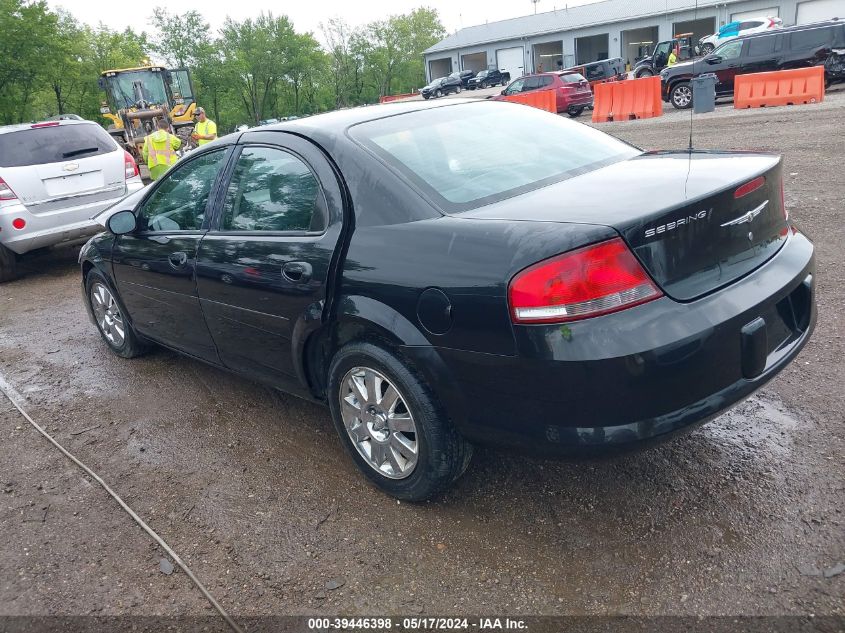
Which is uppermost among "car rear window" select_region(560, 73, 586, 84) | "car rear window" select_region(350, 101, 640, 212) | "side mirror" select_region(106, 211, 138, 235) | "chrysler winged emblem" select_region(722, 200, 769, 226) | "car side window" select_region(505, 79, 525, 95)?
"car rear window" select_region(350, 101, 640, 212)

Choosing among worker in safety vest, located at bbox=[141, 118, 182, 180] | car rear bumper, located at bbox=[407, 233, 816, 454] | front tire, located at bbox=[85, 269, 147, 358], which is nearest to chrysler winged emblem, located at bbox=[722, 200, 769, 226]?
car rear bumper, located at bbox=[407, 233, 816, 454]

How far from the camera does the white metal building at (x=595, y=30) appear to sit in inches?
1681

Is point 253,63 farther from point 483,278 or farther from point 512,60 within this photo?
point 483,278

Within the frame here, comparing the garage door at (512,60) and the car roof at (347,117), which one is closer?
the car roof at (347,117)

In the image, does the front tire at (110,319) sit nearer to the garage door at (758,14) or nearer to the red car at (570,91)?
the red car at (570,91)

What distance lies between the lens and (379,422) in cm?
303

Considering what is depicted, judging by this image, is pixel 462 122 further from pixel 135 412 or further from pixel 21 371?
pixel 21 371

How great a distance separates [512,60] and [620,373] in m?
58.9

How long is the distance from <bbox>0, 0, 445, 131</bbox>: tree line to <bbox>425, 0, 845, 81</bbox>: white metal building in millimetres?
7597

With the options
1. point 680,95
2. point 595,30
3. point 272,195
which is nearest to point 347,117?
point 272,195

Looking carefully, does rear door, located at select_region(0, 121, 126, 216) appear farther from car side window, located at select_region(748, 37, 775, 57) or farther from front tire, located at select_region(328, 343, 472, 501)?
car side window, located at select_region(748, 37, 775, 57)

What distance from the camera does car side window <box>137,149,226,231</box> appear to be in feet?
12.7

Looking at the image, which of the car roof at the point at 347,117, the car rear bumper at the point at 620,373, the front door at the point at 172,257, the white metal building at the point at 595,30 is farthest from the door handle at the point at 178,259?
the white metal building at the point at 595,30

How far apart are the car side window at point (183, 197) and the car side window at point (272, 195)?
241mm
